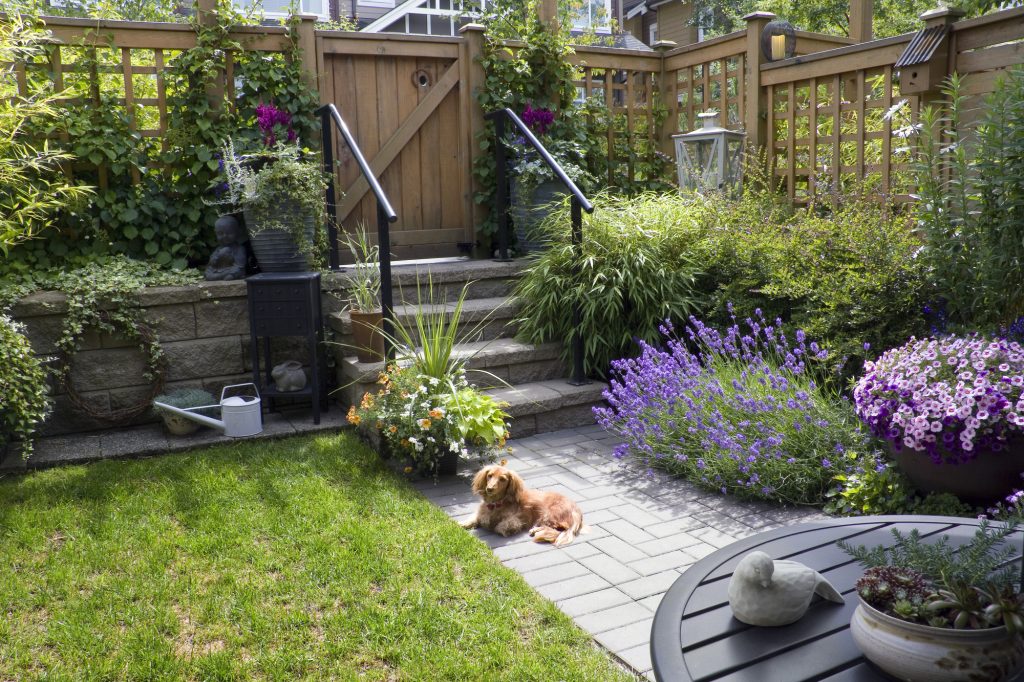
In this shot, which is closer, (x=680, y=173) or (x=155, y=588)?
(x=155, y=588)

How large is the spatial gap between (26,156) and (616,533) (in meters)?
3.57

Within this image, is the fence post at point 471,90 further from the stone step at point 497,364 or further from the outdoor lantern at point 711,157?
the stone step at point 497,364

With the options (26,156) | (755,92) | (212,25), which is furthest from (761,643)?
(755,92)

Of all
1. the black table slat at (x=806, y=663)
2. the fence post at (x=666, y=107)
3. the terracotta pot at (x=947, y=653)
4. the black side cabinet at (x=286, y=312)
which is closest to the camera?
the terracotta pot at (x=947, y=653)

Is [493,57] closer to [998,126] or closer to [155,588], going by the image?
[998,126]

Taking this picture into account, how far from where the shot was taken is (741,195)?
5.74 metres

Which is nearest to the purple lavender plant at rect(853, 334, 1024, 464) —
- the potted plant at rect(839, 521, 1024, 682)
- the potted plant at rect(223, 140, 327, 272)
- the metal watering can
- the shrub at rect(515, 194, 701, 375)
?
the shrub at rect(515, 194, 701, 375)

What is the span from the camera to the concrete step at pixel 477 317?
497 cm

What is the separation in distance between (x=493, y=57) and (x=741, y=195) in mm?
1992

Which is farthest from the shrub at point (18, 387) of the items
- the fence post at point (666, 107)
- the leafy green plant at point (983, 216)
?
the fence post at point (666, 107)

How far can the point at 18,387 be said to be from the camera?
3.82 meters

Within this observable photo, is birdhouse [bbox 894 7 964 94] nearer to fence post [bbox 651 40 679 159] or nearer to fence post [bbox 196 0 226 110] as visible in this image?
fence post [bbox 651 40 679 159]

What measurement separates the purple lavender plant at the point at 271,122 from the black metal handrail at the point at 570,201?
1432mm

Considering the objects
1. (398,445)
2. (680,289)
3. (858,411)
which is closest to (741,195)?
(680,289)
